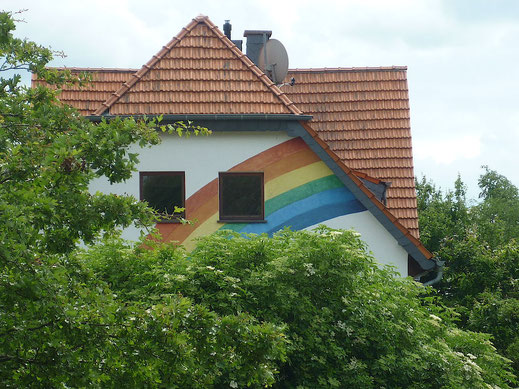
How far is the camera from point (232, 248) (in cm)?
1094

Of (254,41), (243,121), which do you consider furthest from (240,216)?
(254,41)

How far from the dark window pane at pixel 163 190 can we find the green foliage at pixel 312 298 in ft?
12.4

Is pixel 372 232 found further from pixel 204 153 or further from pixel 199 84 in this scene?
pixel 199 84

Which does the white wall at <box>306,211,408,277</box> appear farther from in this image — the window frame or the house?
the window frame

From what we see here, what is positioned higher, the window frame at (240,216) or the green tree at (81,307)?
the window frame at (240,216)

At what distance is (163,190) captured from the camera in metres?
15.4

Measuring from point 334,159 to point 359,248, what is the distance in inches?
161

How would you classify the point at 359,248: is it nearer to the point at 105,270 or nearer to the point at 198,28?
the point at 105,270

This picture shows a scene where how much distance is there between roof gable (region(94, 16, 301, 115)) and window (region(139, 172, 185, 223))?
43.9 inches

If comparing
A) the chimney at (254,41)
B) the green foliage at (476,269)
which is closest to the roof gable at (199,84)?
the chimney at (254,41)

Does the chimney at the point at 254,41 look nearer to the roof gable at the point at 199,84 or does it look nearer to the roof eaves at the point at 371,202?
the roof gable at the point at 199,84

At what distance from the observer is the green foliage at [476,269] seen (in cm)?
1852

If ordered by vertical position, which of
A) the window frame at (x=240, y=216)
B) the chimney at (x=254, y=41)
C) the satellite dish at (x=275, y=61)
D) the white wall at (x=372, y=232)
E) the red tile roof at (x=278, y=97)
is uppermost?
the chimney at (x=254, y=41)

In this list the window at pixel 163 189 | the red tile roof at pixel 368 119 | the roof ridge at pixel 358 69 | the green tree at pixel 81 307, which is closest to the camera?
the green tree at pixel 81 307
